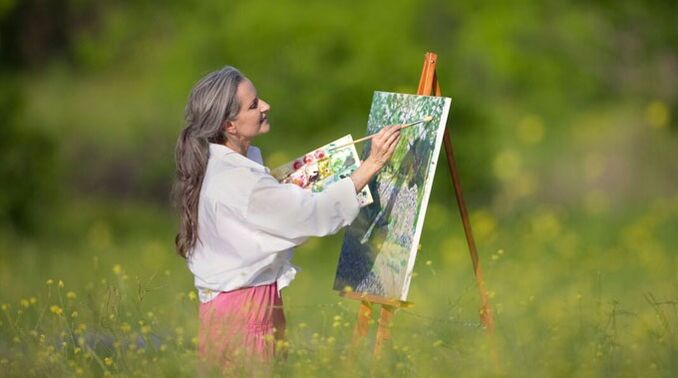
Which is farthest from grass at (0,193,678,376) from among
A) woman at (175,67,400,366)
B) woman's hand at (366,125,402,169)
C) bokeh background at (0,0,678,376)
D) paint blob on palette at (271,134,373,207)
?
woman's hand at (366,125,402,169)

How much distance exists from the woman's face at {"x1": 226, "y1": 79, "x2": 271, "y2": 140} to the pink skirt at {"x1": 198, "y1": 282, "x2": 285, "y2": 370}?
0.53 metres

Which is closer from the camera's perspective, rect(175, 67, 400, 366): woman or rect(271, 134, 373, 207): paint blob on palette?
rect(175, 67, 400, 366): woman

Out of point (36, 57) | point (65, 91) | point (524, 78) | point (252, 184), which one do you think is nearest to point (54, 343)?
point (252, 184)

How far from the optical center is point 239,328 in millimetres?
4605

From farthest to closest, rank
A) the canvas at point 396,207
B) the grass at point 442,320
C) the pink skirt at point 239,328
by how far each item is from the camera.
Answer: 1. the canvas at point 396,207
2. the grass at point 442,320
3. the pink skirt at point 239,328

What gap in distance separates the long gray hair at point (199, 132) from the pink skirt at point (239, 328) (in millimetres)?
242

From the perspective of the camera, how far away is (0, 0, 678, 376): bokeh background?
495 centimetres

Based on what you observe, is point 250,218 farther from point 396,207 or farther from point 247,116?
point 396,207

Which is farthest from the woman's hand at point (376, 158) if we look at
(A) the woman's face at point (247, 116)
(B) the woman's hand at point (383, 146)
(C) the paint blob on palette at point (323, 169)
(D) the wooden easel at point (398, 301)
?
(A) the woman's face at point (247, 116)

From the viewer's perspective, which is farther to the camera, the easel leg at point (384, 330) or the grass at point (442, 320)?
the easel leg at point (384, 330)

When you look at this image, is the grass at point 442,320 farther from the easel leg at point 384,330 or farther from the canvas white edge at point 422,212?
the canvas white edge at point 422,212

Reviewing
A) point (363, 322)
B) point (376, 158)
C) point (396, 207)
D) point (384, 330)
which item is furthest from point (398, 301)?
point (376, 158)

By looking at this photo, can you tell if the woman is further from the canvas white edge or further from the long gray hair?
the canvas white edge

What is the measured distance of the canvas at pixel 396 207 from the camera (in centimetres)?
493
